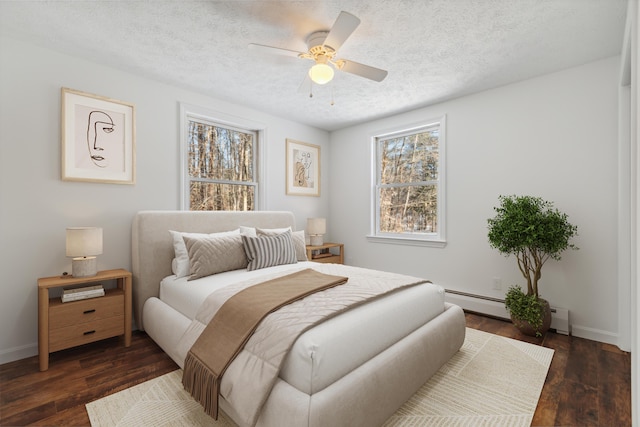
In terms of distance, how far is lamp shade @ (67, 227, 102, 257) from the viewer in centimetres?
246

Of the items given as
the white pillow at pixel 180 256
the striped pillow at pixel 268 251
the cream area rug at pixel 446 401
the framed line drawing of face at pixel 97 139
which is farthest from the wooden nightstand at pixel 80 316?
the striped pillow at pixel 268 251

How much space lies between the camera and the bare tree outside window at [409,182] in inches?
161

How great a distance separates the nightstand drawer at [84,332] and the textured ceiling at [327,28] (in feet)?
7.57

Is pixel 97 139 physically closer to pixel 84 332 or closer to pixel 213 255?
pixel 213 255

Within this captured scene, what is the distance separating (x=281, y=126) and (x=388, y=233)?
7.39 ft

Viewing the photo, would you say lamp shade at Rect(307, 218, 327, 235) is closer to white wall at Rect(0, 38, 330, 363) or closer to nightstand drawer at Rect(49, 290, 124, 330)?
white wall at Rect(0, 38, 330, 363)

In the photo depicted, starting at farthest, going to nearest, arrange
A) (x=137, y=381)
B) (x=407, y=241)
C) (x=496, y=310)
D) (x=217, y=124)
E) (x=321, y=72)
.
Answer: (x=407, y=241)
(x=217, y=124)
(x=496, y=310)
(x=321, y=72)
(x=137, y=381)

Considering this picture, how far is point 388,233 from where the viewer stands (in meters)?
4.57

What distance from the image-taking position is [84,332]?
96.2 inches

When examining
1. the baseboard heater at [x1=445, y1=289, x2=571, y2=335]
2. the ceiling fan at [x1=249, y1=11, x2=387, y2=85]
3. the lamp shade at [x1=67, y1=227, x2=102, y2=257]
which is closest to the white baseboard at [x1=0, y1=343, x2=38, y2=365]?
the lamp shade at [x1=67, y1=227, x2=102, y2=257]

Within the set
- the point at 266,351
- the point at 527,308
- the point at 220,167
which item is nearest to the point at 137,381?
the point at 266,351

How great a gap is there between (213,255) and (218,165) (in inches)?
62.9

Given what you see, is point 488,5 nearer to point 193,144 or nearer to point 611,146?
point 611,146

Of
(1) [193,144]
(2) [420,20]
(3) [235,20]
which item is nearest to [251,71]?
(3) [235,20]
